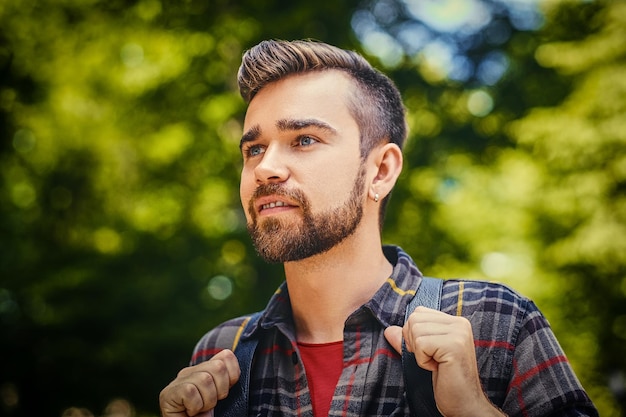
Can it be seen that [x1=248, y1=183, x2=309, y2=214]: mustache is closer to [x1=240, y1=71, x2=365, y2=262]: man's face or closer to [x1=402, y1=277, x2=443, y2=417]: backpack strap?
[x1=240, y1=71, x2=365, y2=262]: man's face

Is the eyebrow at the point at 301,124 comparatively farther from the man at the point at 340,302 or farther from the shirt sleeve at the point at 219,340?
the shirt sleeve at the point at 219,340

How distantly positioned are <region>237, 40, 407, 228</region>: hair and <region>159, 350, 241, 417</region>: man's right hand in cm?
81

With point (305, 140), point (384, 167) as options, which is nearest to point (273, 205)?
point (305, 140)

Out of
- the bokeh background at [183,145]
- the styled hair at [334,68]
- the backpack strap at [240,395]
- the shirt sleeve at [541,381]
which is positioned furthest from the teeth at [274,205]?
the bokeh background at [183,145]

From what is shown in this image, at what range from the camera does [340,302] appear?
81.3 inches

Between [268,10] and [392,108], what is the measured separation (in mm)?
5184

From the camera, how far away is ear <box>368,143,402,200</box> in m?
2.16

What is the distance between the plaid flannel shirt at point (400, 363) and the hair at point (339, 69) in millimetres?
487

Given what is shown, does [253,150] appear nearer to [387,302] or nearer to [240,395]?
[387,302]

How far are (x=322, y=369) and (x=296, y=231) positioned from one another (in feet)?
1.46

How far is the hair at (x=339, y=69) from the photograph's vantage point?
2.13 m

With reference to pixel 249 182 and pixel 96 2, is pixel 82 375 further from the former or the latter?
pixel 249 182

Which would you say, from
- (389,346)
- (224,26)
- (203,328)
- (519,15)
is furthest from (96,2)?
(389,346)

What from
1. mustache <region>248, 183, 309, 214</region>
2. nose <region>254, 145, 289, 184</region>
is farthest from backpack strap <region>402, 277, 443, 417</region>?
nose <region>254, 145, 289, 184</region>
